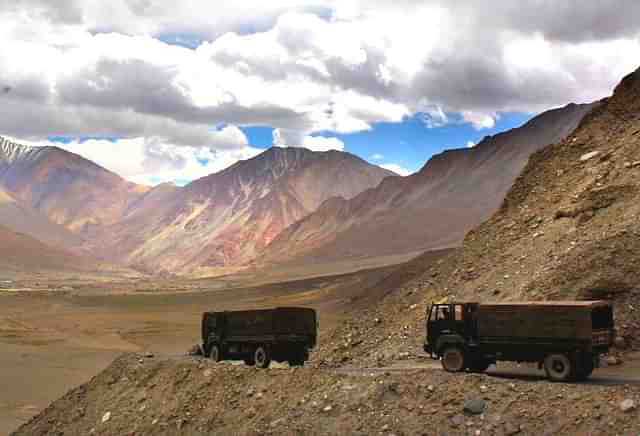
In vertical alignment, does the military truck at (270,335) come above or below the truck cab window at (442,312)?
below

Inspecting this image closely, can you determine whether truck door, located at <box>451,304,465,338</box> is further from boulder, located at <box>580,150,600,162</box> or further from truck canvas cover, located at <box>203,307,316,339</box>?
boulder, located at <box>580,150,600,162</box>

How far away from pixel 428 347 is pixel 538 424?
5.10 metres

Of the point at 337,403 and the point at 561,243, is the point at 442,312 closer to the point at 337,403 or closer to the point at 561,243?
the point at 337,403

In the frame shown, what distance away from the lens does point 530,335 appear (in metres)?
16.8

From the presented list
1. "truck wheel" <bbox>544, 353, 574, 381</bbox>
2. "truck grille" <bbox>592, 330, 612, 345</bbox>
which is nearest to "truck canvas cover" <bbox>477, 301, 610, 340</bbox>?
"truck grille" <bbox>592, 330, 612, 345</bbox>

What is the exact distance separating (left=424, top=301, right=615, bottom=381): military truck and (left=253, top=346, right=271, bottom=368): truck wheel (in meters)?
5.78

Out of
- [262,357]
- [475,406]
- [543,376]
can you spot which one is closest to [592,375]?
[543,376]

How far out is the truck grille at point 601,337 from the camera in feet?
53.2

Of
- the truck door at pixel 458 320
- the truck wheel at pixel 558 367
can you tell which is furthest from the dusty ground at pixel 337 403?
the truck door at pixel 458 320

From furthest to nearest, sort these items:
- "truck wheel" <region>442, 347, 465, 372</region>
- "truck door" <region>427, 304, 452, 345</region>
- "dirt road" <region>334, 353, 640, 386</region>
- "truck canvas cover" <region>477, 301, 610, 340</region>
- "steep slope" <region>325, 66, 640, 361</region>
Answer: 1. "steep slope" <region>325, 66, 640, 361</region>
2. "truck door" <region>427, 304, 452, 345</region>
3. "truck wheel" <region>442, 347, 465, 372</region>
4. "dirt road" <region>334, 353, 640, 386</region>
5. "truck canvas cover" <region>477, 301, 610, 340</region>

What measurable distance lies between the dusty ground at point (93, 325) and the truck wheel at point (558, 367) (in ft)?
76.8

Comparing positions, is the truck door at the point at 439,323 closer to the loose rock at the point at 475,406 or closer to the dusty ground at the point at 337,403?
the dusty ground at the point at 337,403

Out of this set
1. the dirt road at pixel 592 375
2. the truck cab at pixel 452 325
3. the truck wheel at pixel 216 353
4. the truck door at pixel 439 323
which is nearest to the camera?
the dirt road at pixel 592 375

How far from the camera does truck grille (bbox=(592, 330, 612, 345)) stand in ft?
53.2
